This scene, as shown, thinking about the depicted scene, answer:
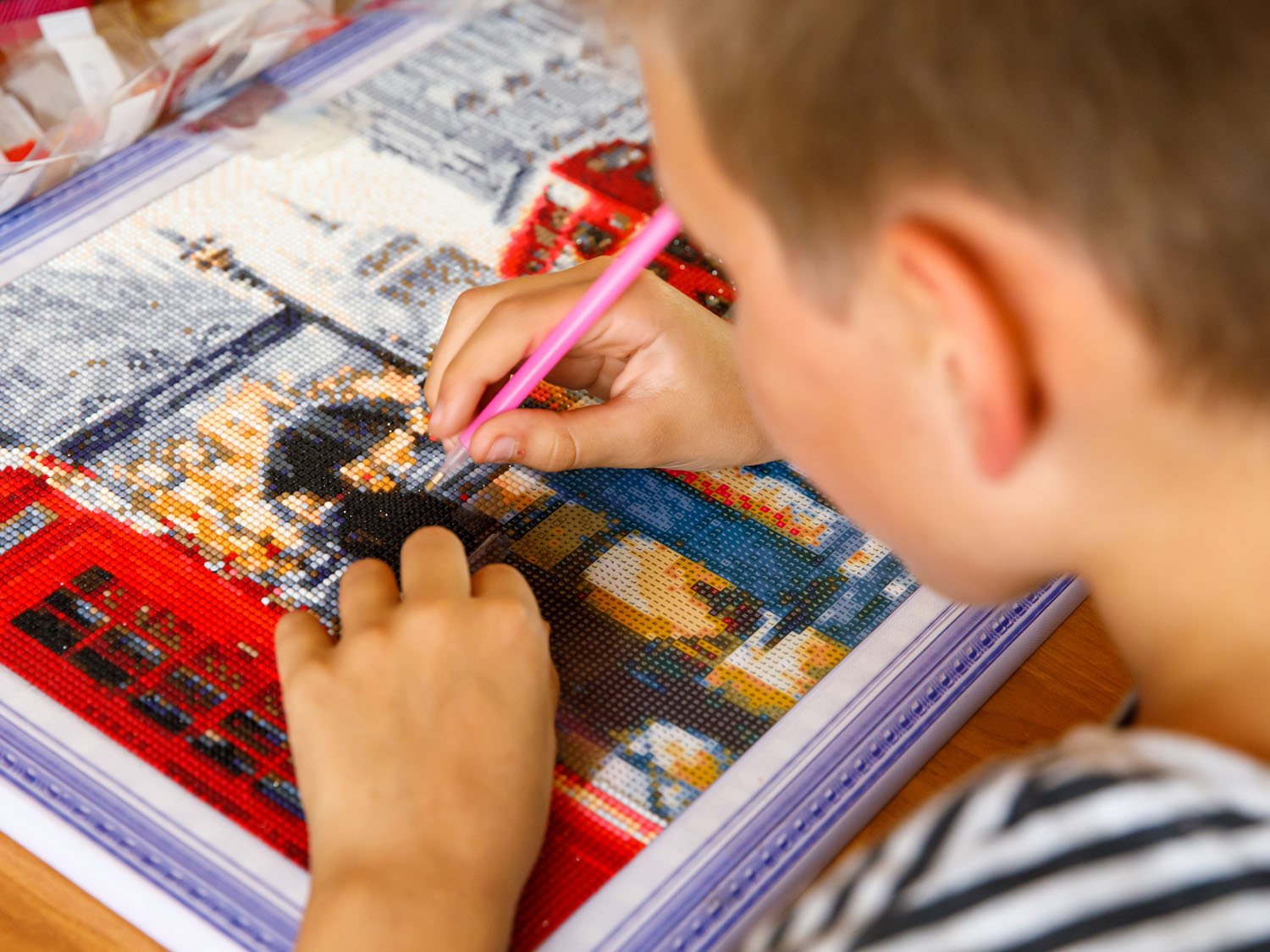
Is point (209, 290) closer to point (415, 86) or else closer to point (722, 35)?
point (415, 86)

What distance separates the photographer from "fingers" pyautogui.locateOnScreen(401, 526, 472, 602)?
559mm

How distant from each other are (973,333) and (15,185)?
591 mm

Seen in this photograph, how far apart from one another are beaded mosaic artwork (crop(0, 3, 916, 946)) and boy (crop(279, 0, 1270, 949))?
50 mm

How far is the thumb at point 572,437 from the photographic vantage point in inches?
24.9

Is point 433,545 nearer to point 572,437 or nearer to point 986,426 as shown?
point 572,437

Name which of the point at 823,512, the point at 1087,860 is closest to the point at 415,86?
the point at 823,512

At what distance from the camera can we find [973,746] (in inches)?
23.0

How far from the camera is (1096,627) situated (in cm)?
64

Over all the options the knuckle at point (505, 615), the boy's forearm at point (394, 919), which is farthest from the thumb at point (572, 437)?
the boy's forearm at point (394, 919)

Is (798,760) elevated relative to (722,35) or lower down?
lower down

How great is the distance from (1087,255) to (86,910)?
0.41m

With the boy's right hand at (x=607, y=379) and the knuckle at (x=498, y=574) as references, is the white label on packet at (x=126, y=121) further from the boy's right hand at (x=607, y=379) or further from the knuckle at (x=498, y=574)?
the knuckle at (x=498, y=574)

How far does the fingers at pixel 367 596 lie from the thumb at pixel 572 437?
86 mm

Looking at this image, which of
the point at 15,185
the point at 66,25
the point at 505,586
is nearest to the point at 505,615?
the point at 505,586
